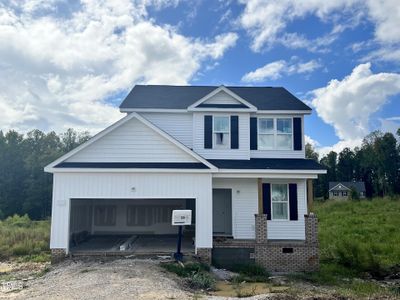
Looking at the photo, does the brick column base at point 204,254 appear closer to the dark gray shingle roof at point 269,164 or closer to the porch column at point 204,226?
the porch column at point 204,226

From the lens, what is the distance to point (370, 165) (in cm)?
6806

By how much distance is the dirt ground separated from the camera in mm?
Answer: 8844

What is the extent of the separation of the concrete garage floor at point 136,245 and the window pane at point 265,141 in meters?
5.35

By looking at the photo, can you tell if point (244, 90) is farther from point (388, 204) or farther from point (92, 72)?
point (388, 204)

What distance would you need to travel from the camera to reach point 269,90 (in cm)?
1952

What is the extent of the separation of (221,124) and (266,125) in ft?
6.97

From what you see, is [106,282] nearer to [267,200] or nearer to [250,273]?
[250,273]

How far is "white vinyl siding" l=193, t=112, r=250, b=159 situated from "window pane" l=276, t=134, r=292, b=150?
4.77 ft

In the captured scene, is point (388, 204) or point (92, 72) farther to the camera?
point (388, 204)

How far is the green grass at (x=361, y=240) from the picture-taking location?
47.8 feet

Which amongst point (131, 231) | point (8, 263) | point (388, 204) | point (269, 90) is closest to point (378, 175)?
point (388, 204)

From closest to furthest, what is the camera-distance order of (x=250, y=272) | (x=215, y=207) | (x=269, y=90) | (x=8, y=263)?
(x=250, y=272) → (x=8, y=263) → (x=215, y=207) → (x=269, y=90)

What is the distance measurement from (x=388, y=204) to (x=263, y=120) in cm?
2878

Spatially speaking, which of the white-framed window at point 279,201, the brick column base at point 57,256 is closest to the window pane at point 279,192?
the white-framed window at point 279,201
